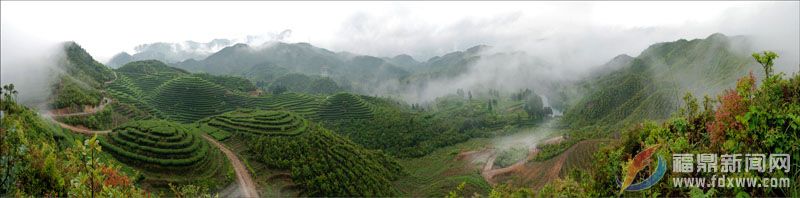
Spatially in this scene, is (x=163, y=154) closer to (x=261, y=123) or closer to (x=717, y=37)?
(x=261, y=123)

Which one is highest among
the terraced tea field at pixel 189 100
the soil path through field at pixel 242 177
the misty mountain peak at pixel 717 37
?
the misty mountain peak at pixel 717 37

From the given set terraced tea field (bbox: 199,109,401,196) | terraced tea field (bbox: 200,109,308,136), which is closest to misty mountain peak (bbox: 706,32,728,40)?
terraced tea field (bbox: 199,109,401,196)

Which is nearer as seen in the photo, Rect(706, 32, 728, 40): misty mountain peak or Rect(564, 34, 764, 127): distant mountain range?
Rect(564, 34, 764, 127): distant mountain range

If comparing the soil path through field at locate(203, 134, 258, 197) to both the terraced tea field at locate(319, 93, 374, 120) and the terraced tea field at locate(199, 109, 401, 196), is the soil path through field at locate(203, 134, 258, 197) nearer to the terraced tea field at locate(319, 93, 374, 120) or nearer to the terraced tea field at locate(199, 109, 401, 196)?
the terraced tea field at locate(199, 109, 401, 196)

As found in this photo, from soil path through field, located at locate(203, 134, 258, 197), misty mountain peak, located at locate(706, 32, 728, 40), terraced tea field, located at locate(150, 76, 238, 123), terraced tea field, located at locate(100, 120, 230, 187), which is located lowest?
soil path through field, located at locate(203, 134, 258, 197)

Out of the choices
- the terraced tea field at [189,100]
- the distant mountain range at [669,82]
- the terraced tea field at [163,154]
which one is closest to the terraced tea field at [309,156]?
the terraced tea field at [163,154]

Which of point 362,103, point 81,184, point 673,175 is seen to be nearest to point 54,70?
point 362,103

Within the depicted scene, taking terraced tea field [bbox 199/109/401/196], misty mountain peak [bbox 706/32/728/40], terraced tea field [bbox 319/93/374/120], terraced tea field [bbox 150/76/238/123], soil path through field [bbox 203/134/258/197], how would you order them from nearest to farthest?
soil path through field [bbox 203/134/258/197], terraced tea field [bbox 199/109/401/196], terraced tea field [bbox 150/76/238/123], terraced tea field [bbox 319/93/374/120], misty mountain peak [bbox 706/32/728/40]

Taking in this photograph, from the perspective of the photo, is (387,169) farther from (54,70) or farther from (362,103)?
(54,70)

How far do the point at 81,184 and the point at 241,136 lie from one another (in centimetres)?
4593

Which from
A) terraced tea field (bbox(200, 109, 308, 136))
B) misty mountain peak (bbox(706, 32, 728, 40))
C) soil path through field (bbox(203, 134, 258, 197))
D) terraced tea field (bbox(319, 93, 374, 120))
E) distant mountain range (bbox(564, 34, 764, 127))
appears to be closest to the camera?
soil path through field (bbox(203, 134, 258, 197))

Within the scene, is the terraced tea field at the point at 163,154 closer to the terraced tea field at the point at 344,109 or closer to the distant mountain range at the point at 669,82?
the terraced tea field at the point at 344,109

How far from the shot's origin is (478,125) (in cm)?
10744

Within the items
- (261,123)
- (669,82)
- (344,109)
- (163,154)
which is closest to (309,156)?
(261,123)
